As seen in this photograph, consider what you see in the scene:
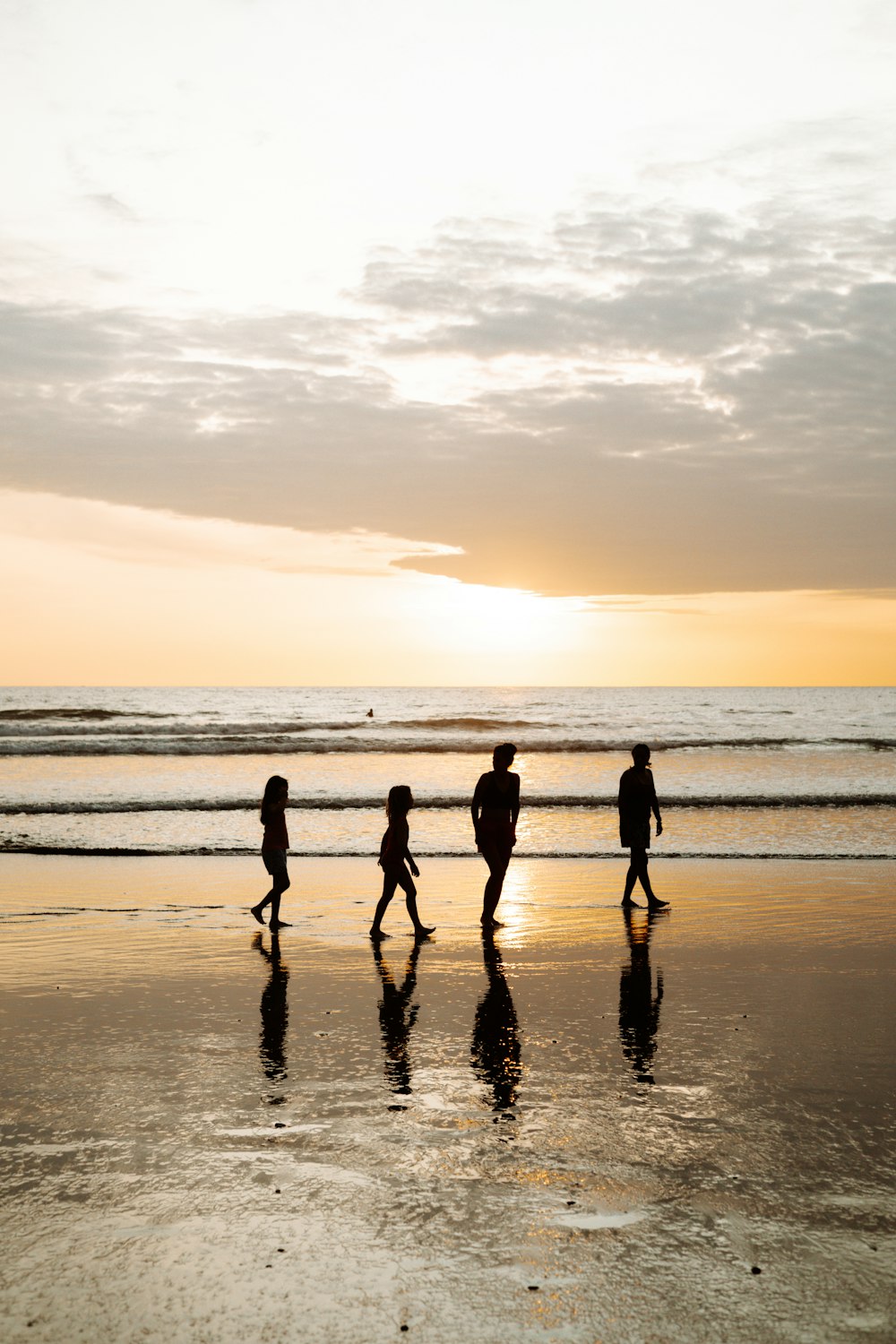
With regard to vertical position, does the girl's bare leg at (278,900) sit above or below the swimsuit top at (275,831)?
below

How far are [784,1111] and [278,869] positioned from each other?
24.0ft

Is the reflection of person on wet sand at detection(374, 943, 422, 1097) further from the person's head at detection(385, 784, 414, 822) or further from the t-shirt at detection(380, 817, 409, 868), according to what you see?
the person's head at detection(385, 784, 414, 822)

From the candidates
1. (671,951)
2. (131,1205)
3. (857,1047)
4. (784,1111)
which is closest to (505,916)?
(671,951)

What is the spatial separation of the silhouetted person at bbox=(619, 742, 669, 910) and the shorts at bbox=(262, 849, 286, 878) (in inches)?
160

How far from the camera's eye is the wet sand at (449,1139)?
396 cm

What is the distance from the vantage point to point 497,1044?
7383mm

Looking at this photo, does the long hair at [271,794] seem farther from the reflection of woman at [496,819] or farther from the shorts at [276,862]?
the reflection of woman at [496,819]

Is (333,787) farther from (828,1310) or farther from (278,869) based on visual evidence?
(828,1310)

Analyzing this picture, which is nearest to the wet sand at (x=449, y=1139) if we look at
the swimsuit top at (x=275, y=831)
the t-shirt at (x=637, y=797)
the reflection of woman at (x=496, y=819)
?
the reflection of woman at (x=496, y=819)

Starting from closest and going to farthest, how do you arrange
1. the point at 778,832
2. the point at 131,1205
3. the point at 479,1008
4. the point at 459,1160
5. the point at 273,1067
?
the point at 131,1205, the point at 459,1160, the point at 273,1067, the point at 479,1008, the point at 778,832

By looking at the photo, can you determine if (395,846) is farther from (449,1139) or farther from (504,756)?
(449,1139)

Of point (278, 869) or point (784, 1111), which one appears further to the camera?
point (278, 869)

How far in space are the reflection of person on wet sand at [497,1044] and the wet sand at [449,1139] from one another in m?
0.03

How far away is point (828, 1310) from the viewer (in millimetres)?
3881
